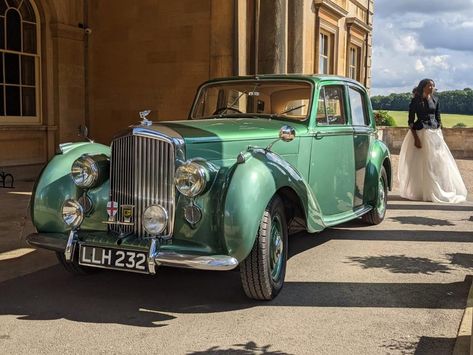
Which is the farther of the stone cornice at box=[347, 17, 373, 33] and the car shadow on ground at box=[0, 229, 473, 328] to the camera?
the stone cornice at box=[347, 17, 373, 33]

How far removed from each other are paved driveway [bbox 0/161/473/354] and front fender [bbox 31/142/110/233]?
56cm

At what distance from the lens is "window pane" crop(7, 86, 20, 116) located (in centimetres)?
1067

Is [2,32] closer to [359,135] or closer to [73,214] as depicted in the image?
[359,135]

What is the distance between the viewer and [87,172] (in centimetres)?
423

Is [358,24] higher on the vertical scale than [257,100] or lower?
higher

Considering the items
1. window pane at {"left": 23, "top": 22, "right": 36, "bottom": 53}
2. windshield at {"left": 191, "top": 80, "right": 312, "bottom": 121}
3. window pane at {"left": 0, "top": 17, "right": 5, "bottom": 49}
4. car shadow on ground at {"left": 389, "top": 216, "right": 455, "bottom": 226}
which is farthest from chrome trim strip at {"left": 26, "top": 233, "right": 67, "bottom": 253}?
window pane at {"left": 23, "top": 22, "right": 36, "bottom": 53}

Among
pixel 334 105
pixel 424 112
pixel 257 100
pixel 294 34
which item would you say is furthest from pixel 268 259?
pixel 294 34

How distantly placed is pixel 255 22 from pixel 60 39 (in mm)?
3936

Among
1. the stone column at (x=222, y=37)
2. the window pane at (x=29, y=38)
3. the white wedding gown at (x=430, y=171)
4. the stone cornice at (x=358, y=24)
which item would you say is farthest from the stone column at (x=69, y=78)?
the stone cornice at (x=358, y=24)

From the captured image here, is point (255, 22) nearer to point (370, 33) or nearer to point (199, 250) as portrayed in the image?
point (199, 250)

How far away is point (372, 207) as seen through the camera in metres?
6.66

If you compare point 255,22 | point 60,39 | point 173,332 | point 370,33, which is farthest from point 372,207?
point 370,33

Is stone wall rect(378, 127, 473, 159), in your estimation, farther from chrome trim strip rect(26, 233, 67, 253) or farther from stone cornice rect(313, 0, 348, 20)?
chrome trim strip rect(26, 233, 67, 253)

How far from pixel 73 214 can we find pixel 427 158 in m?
6.42
